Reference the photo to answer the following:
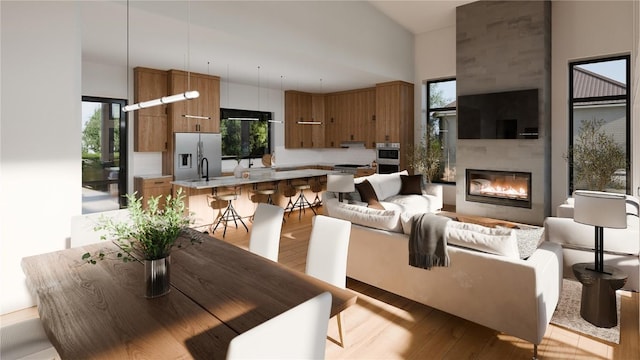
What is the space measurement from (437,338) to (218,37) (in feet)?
14.5

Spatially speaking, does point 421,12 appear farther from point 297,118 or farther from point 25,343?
point 25,343

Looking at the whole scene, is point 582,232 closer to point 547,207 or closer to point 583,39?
point 547,207

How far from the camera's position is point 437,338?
107 inches

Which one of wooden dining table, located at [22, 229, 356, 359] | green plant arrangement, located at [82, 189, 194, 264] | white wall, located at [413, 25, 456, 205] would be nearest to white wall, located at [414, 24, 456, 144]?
white wall, located at [413, 25, 456, 205]

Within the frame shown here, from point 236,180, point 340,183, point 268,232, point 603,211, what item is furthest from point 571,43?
point 268,232

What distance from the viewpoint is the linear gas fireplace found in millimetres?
6535

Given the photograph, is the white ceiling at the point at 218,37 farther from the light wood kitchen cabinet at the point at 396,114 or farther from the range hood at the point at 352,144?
the range hood at the point at 352,144

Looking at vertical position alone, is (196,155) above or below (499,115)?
below

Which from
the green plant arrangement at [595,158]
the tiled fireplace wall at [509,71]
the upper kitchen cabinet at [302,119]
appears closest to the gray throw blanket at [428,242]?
the green plant arrangement at [595,158]

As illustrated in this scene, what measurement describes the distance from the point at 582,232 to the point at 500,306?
1.71 metres

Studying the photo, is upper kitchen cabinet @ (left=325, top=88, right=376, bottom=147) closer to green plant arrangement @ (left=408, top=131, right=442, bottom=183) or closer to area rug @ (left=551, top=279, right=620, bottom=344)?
green plant arrangement @ (left=408, top=131, right=442, bottom=183)

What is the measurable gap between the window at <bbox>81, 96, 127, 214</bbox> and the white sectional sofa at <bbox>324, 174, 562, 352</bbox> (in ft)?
16.5

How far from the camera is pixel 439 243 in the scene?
2.84m

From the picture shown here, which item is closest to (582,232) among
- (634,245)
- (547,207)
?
(634,245)
